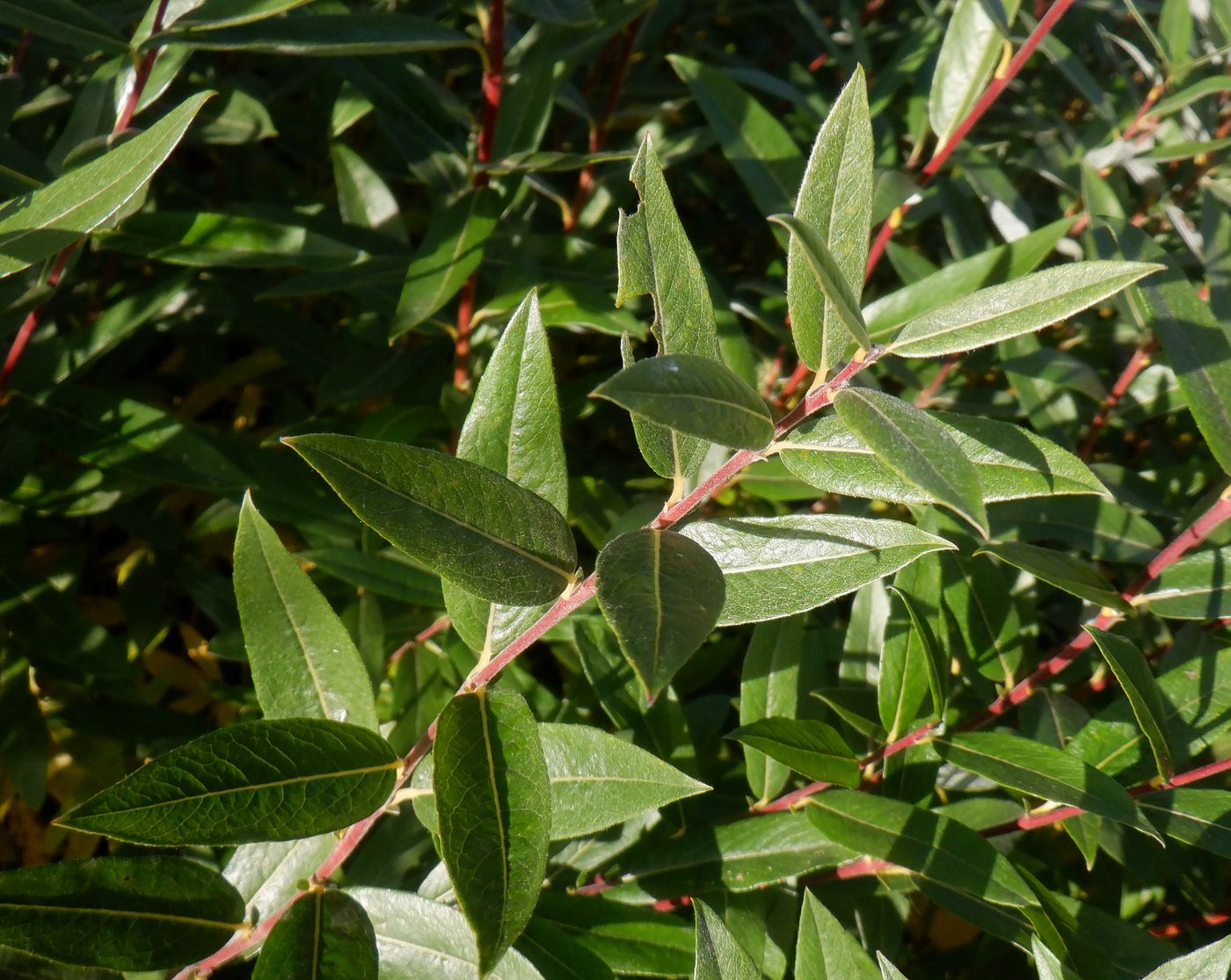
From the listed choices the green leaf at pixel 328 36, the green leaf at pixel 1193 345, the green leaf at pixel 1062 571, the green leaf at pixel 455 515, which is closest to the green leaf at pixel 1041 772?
the green leaf at pixel 1062 571

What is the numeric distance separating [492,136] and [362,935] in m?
1.07

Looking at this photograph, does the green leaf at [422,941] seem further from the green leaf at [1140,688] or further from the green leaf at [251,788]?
the green leaf at [1140,688]

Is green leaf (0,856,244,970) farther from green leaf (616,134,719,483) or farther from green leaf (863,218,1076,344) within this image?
green leaf (863,218,1076,344)

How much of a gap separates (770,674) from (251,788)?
1.97 feet

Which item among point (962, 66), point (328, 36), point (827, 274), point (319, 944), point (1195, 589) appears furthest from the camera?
point (962, 66)

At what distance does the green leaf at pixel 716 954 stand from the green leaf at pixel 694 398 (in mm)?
384

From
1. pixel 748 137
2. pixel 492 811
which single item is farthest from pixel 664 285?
pixel 748 137

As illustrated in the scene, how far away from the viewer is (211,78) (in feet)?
5.51

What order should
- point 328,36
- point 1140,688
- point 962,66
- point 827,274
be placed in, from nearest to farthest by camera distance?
point 827,274
point 1140,688
point 328,36
point 962,66

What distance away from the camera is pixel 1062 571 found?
103 centimetres

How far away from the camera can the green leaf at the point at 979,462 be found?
79 centimetres

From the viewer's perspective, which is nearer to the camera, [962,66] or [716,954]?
[716,954]

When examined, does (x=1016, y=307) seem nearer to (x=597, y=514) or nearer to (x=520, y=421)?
(x=520, y=421)

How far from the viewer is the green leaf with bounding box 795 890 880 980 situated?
0.94 metres
